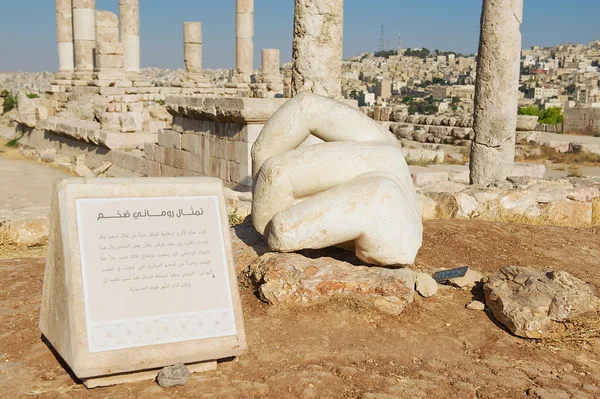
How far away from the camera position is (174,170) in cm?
1066

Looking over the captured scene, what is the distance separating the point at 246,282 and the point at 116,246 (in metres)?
1.29

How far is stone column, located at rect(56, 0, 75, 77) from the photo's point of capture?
2118 centimetres

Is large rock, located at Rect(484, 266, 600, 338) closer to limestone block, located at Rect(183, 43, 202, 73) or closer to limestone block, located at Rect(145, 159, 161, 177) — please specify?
limestone block, located at Rect(145, 159, 161, 177)

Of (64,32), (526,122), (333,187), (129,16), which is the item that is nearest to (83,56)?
(64,32)

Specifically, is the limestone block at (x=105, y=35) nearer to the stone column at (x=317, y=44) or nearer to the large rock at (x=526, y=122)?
the large rock at (x=526, y=122)

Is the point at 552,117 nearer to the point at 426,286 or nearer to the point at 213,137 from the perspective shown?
the point at 213,137

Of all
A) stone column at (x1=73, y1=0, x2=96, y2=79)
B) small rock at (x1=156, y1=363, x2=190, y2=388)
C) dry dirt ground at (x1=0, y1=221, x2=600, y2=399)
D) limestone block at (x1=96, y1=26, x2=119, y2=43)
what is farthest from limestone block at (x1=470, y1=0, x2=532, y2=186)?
stone column at (x1=73, y1=0, x2=96, y2=79)

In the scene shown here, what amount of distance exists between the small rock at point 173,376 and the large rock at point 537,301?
6.46ft

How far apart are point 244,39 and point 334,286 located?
20990 mm

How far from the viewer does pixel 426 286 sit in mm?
4062

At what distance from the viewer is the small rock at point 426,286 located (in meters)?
4.05

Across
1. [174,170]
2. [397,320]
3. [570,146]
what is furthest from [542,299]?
[570,146]

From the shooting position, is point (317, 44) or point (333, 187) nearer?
point (333, 187)

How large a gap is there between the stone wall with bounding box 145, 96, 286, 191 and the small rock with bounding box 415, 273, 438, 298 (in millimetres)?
4787
